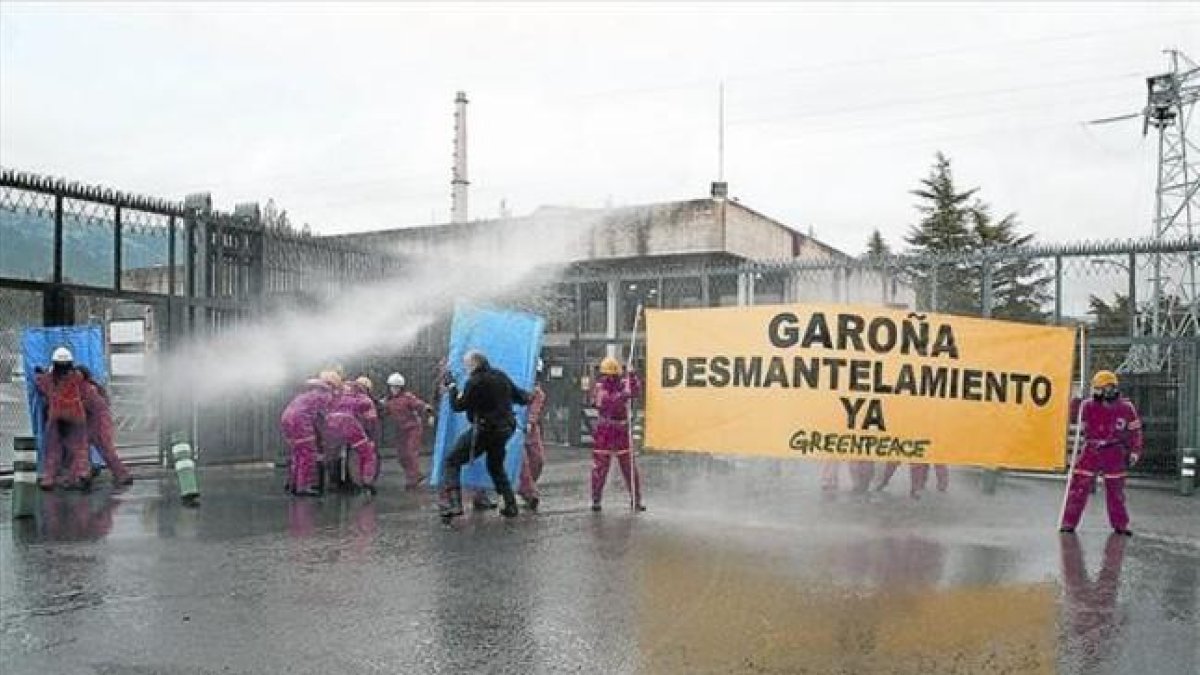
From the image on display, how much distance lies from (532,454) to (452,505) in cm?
182

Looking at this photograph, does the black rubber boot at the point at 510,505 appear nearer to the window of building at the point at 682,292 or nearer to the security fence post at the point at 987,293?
the security fence post at the point at 987,293

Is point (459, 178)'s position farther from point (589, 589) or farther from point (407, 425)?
point (589, 589)

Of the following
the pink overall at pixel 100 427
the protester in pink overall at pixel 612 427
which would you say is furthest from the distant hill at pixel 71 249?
the protester in pink overall at pixel 612 427

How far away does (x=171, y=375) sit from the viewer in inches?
627

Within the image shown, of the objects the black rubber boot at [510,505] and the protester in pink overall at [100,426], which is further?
the protester in pink overall at [100,426]

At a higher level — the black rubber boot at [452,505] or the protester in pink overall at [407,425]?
the protester in pink overall at [407,425]

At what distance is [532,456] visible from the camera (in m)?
12.7

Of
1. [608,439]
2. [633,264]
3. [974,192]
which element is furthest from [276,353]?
[974,192]

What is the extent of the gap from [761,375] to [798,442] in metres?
0.80

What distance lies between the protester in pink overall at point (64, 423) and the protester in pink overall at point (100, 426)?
0.58 ft

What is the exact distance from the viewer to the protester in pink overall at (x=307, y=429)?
13.2 meters

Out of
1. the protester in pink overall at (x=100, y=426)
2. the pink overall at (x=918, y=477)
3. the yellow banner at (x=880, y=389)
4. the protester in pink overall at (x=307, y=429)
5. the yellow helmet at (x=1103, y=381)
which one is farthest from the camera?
the pink overall at (x=918, y=477)

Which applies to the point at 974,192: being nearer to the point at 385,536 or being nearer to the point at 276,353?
the point at 276,353

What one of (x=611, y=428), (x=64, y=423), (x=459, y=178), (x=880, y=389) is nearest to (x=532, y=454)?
(x=611, y=428)
